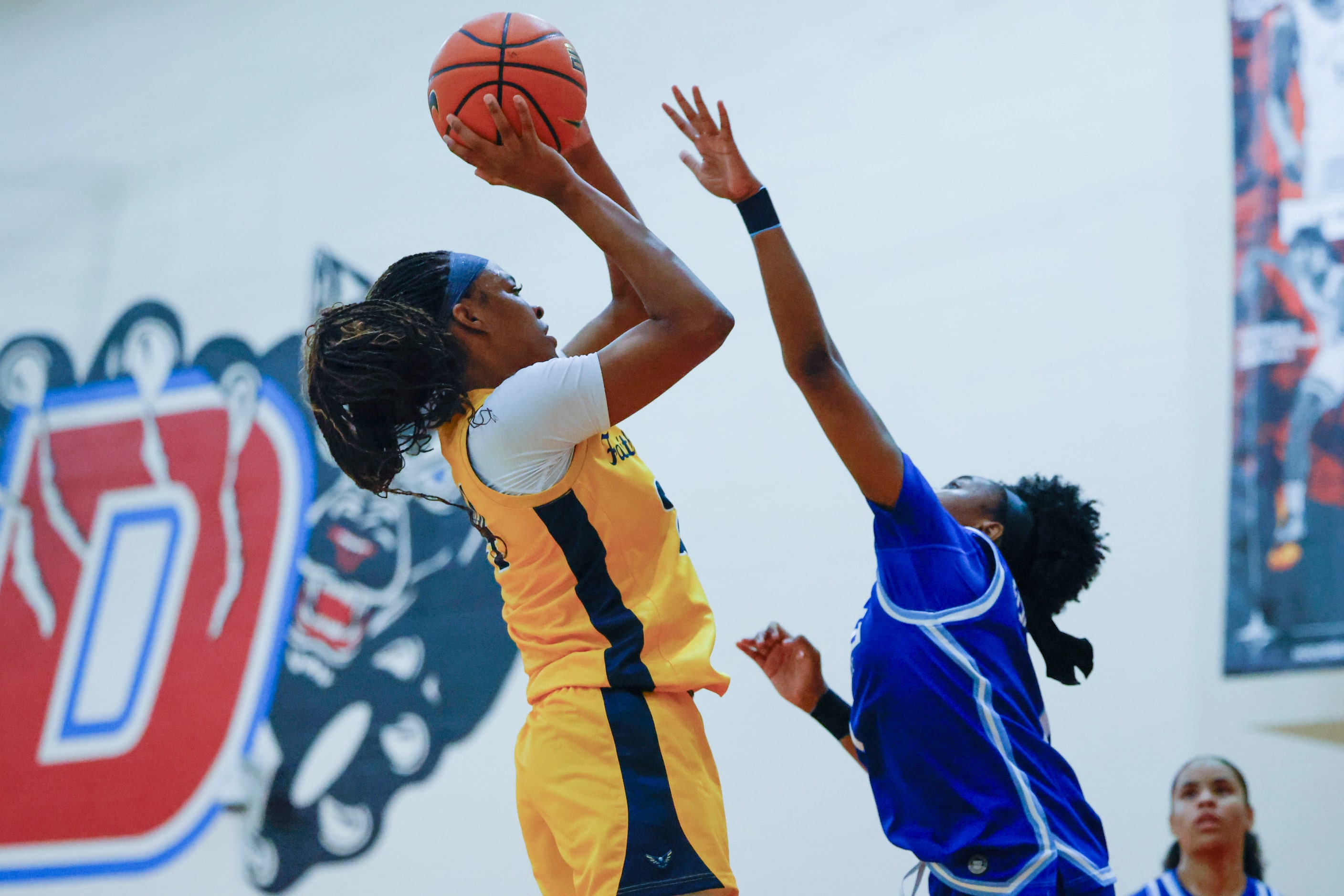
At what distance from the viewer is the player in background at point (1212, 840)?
299 cm

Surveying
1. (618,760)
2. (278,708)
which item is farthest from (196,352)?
(618,760)

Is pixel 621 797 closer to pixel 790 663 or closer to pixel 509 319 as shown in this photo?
pixel 790 663

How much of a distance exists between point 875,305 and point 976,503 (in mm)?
1877

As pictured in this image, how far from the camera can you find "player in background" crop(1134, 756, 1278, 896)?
2994 millimetres

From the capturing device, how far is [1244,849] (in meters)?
3.04

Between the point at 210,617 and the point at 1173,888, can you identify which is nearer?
the point at 1173,888

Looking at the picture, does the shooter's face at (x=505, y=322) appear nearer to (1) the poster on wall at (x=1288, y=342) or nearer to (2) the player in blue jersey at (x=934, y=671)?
(2) the player in blue jersey at (x=934, y=671)

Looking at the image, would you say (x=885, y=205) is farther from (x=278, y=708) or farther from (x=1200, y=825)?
(x=278, y=708)

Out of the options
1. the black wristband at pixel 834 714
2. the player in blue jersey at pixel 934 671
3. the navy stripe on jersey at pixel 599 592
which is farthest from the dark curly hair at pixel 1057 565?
the navy stripe on jersey at pixel 599 592

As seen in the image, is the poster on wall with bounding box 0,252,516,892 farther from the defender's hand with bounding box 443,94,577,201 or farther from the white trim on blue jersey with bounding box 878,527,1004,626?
the defender's hand with bounding box 443,94,577,201

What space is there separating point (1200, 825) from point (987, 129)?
2.21 meters

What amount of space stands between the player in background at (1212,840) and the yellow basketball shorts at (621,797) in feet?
6.03

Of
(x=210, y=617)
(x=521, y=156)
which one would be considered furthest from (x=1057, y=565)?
(x=210, y=617)

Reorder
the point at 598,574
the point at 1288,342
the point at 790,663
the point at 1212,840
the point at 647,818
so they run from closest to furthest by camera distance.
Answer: the point at 647,818 → the point at 598,574 → the point at 790,663 → the point at 1212,840 → the point at 1288,342
